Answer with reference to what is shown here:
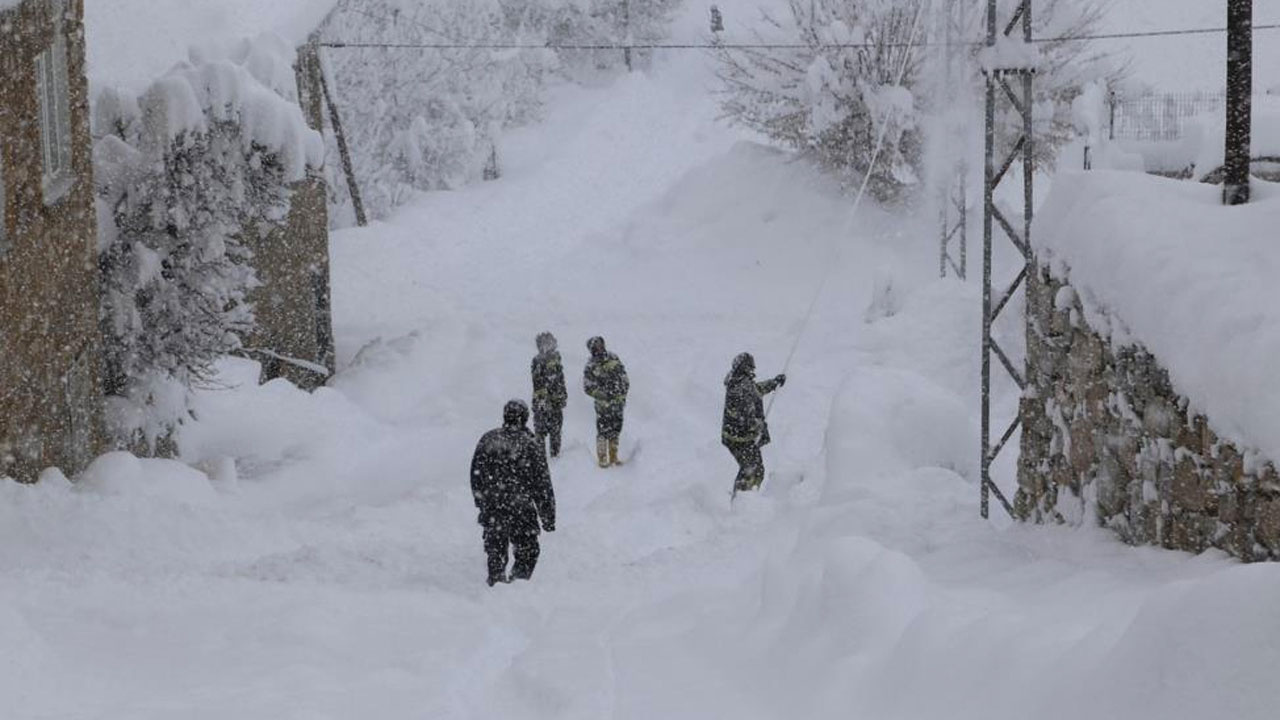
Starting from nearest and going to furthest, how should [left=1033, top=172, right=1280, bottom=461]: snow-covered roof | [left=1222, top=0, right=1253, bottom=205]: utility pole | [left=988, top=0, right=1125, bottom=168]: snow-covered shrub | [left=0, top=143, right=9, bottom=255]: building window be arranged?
1. [left=1033, top=172, right=1280, bottom=461]: snow-covered roof
2. [left=1222, top=0, right=1253, bottom=205]: utility pole
3. [left=0, top=143, right=9, bottom=255]: building window
4. [left=988, top=0, right=1125, bottom=168]: snow-covered shrub

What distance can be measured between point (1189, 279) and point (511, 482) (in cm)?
530

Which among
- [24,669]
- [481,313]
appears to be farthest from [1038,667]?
[481,313]

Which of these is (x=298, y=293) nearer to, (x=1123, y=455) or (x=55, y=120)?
(x=55, y=120)

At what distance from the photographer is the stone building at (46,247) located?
12391 millimetres

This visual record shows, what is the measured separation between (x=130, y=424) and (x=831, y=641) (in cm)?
1110

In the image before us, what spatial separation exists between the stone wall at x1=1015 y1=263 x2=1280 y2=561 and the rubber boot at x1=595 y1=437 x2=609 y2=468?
26.1ft

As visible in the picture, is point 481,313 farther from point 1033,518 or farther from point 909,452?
point 1033,518

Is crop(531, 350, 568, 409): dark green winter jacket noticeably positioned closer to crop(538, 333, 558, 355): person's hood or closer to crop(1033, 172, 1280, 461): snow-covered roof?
crop(538, 333, 558, 355): person's hood

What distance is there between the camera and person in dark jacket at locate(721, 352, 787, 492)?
14.6 metres

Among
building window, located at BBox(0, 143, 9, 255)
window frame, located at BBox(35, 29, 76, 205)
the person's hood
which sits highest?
window frame, located at BBox(35, 29, 76, 205)

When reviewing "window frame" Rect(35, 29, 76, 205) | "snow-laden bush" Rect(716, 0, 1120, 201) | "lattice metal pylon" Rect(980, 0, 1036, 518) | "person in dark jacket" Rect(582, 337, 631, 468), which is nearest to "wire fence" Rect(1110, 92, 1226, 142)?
"snow-laden bush" Rect(716, 0, 1120, 201)

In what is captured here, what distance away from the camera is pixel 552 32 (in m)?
53.1

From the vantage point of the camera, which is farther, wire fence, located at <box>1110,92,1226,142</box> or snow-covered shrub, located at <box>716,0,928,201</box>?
wire fence, located at <box>1110,92,1226,142</box>

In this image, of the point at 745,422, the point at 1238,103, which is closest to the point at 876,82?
the point at 745,422
